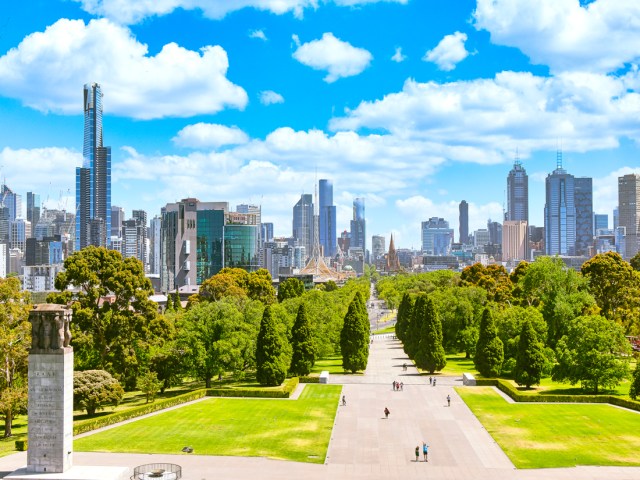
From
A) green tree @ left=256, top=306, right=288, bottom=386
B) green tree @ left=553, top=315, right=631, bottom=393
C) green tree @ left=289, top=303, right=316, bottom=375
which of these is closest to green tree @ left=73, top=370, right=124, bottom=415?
green tree @ left=256, top=306, right=288, bottom=386

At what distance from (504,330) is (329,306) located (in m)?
30.0

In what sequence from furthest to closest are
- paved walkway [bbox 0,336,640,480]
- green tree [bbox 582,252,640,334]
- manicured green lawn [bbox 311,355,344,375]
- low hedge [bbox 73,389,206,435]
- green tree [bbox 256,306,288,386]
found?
green tree [bbox 582,252,640,334]
manicured green lawn [bbox 311,355,344,375]
green tree [bbox 256,306,288,386]
low hedge [bbox 73,389,206,435]
paved walkway [bbox 0,336,640,480]

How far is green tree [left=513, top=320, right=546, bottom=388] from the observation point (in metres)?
68.4

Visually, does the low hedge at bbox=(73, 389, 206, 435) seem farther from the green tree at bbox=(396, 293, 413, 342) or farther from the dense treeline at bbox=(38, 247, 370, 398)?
the green tree at bbox=(396, 293, 413, 342)

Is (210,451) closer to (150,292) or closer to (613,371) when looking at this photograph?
(150,292)

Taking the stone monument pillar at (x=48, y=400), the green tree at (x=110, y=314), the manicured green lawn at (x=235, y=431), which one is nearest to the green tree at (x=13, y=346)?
the manicured green lawn at (x=235, y=431)

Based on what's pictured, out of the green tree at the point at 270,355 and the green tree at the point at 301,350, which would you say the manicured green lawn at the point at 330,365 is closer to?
the green tree at the point at 301,350

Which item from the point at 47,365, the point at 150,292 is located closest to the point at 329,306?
the point at 150,292

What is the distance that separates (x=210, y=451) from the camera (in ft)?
152

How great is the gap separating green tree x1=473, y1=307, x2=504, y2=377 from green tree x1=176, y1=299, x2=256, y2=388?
24.6 meters

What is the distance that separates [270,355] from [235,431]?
18141 millimetres

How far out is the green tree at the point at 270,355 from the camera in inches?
2753

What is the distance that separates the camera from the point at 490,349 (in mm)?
76625

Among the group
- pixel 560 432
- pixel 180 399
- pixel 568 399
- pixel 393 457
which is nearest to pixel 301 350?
pixel 180 399
